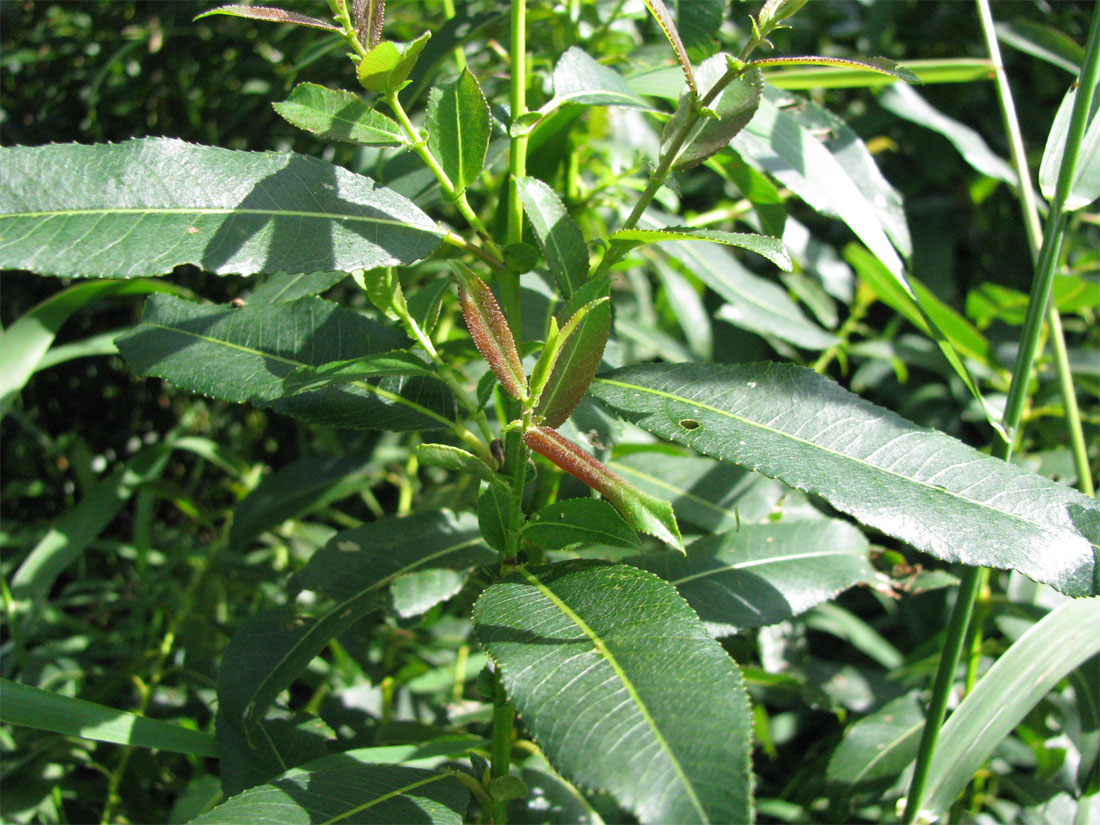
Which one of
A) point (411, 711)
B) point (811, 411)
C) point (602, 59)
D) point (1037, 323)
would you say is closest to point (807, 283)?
point (602, 59)

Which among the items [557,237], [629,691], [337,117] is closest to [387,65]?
[337,117]

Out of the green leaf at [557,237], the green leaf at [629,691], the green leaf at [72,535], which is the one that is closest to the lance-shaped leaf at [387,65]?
the green leaf at [557,237]

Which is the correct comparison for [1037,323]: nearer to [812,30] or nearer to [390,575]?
[390,575]

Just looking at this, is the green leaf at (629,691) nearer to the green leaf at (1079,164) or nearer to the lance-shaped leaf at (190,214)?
the lance-shaped leaf at (190,214)

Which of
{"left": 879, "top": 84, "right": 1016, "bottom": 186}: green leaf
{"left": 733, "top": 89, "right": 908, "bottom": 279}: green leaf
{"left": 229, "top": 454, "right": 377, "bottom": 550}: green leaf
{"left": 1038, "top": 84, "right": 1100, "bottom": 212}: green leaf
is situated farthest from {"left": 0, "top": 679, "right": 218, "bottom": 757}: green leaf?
{"left": 879, "top": 84, "right": 1016, "bottom": 186}: green leaf

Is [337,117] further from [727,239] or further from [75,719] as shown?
[75,719]
